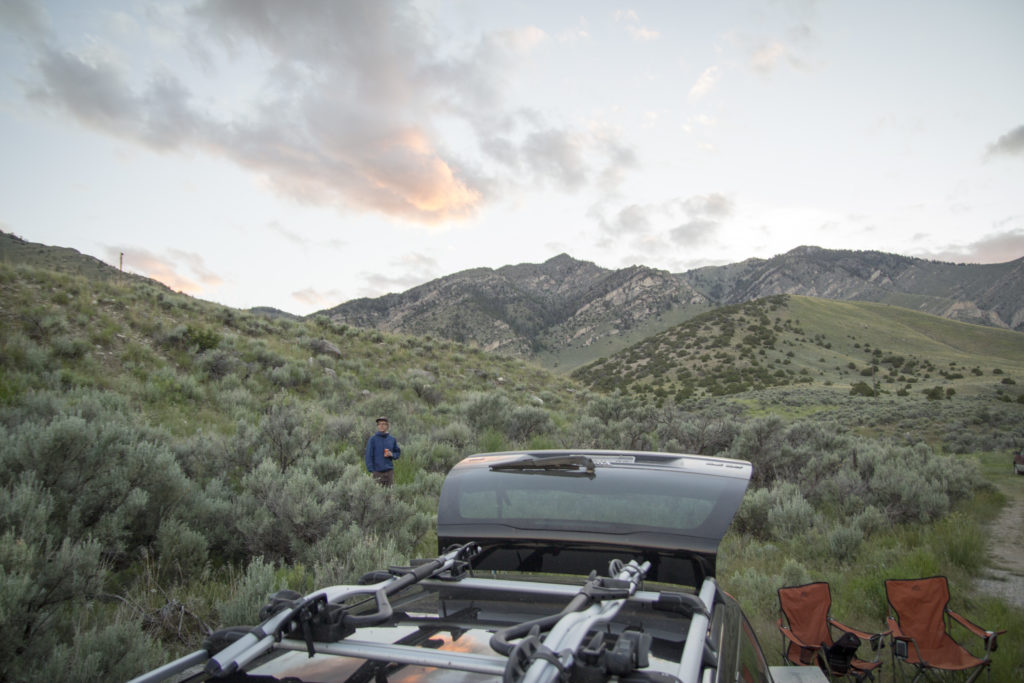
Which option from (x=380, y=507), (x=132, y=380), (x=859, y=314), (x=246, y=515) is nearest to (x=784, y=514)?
(x=380, y=507)

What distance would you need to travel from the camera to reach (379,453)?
28.3 ft

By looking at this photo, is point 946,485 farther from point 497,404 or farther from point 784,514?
point 497,404

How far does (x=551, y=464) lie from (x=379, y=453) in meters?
6.29

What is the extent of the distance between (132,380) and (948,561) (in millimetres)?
14135

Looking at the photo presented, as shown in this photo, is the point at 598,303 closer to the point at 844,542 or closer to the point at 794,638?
the point at 844,542

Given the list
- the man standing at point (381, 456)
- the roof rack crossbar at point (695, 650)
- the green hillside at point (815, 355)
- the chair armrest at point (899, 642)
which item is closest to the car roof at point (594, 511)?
the roof rack crossbar at point (695, 650)

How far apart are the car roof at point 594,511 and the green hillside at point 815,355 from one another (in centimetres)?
3747

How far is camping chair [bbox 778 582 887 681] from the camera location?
174 inches

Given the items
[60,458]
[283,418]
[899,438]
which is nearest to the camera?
[60,458]

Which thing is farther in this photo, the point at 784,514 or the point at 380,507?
the point at 784,514

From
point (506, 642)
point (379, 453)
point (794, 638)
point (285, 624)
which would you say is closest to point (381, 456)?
point (379, 453)

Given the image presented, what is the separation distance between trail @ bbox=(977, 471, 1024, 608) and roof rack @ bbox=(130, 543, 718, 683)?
21.4ft

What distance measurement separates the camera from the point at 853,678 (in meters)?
4.65

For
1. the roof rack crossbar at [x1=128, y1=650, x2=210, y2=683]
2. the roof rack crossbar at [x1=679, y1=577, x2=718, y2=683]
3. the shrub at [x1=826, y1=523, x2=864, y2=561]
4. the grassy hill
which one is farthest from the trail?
the roof rack crossbar at [x1=128, y1=650, x2=210, y2=683]
